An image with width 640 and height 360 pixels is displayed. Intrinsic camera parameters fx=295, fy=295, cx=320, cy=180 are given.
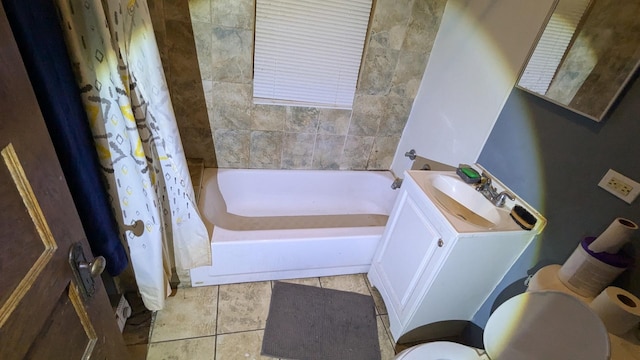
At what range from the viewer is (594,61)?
109cm

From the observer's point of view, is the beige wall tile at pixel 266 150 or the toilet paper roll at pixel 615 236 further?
the beige wall tile at pixel 266 150

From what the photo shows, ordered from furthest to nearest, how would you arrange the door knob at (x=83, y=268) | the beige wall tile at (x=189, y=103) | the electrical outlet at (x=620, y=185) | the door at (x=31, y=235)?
the beige wall tile at (x=189, y=103)
the electrical outlet at (x=620, y=185)
the door knob at (x=83, y=268)
the door at (x=31, y=235)

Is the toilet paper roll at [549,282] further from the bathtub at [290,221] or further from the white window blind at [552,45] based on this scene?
the bathtub at [290,221]

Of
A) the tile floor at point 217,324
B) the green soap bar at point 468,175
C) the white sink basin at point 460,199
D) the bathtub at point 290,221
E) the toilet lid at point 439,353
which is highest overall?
the green soap bar at point 468,175

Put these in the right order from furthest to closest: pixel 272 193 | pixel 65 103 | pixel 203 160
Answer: pixel 272 193
pixel 203 160
pixel 65 103

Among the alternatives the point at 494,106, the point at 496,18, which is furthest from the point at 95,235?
the point at 496,18

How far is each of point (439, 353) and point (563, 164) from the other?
2.96 feet

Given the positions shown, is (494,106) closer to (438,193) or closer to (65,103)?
(438,193)

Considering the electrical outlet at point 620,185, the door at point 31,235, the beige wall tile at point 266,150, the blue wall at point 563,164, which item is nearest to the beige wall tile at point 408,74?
the blue wall at point 563,164

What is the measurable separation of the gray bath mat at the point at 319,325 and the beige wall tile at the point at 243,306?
48 millimetres

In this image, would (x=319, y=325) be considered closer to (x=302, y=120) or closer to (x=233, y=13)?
(x=302, y=120)

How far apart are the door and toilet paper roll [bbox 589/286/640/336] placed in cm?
142

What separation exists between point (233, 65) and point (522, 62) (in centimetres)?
156

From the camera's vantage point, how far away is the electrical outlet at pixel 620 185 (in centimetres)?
96
